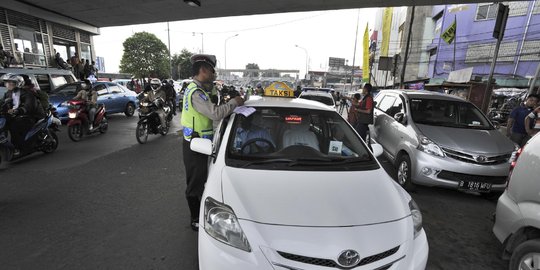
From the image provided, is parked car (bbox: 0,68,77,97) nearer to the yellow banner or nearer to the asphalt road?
the asphalt road

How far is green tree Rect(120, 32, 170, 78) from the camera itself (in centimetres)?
4922

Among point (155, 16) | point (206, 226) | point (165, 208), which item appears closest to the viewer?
point (206, 226)

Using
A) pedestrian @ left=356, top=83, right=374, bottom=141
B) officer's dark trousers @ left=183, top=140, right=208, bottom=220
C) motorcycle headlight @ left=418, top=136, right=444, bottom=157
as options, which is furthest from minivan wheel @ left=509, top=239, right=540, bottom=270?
pedestrian @ left=356, top=83, right=374, bottom=141

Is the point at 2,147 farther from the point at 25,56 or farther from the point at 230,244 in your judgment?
the point at 25,56

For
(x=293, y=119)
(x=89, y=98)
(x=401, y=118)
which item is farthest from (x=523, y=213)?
(x=89, y=98)

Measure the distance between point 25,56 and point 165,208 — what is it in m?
15.7

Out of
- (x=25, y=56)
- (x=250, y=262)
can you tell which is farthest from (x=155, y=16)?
(x=250, y=262)

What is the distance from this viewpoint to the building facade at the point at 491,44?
16.7m

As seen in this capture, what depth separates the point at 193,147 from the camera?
2.73 meters

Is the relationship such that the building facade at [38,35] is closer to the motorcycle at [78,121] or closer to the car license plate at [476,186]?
the motorcycle at [78,121]

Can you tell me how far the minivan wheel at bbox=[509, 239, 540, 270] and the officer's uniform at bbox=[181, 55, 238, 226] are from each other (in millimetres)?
2822

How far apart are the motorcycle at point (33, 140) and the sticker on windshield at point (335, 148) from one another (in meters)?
5.61

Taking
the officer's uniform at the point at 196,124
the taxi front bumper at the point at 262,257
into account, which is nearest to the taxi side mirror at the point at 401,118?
the officer's uniform at the point at 196,124

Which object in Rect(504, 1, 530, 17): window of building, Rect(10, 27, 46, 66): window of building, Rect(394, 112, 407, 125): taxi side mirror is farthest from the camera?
Rect(504, 1, 530, 17): window of building
